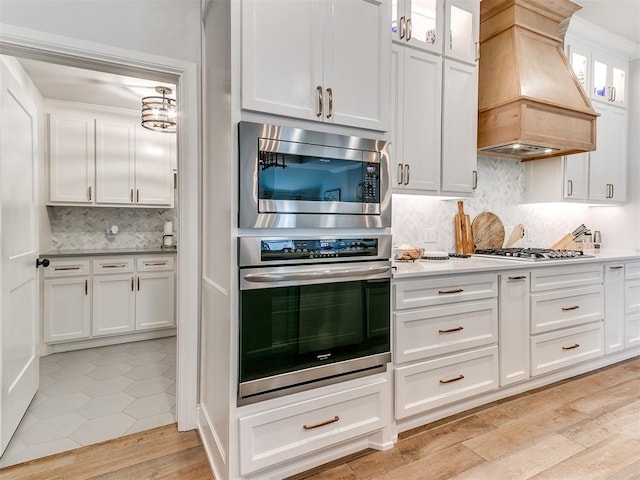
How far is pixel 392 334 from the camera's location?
6.56 feet

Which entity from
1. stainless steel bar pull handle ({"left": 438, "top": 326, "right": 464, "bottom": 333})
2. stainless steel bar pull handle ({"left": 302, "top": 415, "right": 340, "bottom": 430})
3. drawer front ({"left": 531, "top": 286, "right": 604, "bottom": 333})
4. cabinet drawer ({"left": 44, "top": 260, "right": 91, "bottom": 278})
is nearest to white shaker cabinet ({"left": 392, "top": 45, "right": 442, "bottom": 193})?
stainless steel bar pull handle ({"left": 438, "top": 326, "right": 464, "bottom": 333})

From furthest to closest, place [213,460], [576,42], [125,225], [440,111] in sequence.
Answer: [125,225]
[576,42]
[440,111]
[213,460]

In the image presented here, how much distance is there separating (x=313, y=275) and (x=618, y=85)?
411 cm

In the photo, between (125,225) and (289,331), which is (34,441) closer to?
(289,331)

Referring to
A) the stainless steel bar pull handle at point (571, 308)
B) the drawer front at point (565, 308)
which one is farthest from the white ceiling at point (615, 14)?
the stainless steel bar pull handle at point (571, 308)

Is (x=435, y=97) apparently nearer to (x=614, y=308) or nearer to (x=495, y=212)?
(x=495, y=212)

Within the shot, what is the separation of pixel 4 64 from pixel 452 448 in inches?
125

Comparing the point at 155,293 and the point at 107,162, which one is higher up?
the point at 107,162

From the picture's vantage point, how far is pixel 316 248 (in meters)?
1.71

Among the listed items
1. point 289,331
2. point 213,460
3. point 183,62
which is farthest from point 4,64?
point 213,460

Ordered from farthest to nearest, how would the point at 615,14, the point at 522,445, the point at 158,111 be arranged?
1. the point at 615,14
2. the point at 158,111
3. the point at 522,445

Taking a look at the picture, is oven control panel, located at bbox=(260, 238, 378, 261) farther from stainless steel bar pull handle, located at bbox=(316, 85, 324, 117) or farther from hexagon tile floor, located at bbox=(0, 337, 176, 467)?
hexagon tile floor, located at bbox=(0, 337, 176, 467)

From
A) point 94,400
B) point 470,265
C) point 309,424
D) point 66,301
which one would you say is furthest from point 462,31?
point 66,301

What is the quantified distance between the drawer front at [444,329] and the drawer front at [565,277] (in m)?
0.47
